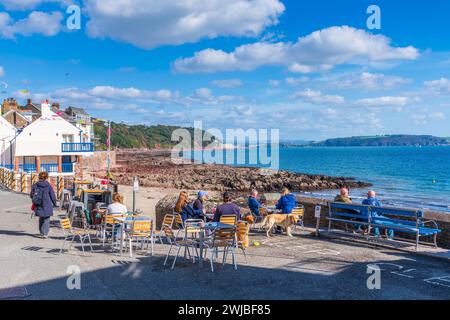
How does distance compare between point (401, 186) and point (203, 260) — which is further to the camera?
point (401, 186)

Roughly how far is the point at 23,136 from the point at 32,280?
38805mm

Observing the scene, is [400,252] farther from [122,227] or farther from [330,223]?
[122,227]

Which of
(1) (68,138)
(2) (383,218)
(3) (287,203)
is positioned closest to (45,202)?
(3) (287,203)

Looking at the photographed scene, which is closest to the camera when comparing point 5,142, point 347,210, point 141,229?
point 141,229

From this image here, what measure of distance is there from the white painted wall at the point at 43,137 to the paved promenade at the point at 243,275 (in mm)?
34695

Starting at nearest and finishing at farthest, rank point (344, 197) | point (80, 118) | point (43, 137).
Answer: point (344, 197)
point (43, 137)
point (80, 118)

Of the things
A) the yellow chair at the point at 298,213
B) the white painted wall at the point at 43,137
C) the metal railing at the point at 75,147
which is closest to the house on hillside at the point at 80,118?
the metal railing at the point at 75,147

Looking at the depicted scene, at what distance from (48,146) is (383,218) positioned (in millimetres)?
39807

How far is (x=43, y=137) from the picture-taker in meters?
45.1

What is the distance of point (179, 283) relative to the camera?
785cm

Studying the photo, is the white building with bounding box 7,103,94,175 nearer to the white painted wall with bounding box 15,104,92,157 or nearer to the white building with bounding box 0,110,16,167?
the white painted wall with bounding box 15,104,92,157

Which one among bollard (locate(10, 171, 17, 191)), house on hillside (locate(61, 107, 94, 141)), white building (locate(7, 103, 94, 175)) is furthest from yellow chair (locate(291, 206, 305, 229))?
house on hillside (locate(61, 107, 94, 141))

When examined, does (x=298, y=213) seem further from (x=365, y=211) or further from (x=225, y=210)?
(x=225, y=210)
